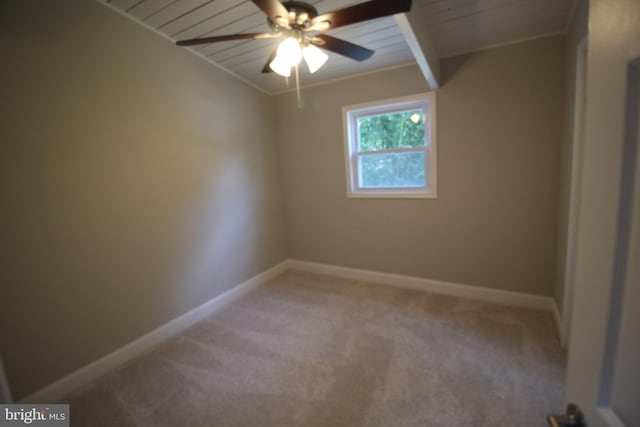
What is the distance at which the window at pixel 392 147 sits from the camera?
2.72 m

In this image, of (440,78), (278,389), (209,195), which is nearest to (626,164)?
(278,389)

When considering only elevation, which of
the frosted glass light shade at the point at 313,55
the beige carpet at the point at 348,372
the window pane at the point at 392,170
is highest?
the frosted glass light shade at the point at 313,55

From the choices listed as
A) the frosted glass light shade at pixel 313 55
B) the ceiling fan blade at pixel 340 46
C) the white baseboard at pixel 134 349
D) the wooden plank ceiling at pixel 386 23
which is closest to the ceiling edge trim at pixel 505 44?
the wooden plank ceiling at pixel 386 23

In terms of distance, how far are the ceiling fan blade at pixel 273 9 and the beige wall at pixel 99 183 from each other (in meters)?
1.48

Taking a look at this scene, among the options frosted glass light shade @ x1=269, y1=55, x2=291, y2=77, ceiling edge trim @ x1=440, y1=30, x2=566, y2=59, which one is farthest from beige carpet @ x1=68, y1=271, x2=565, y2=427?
ceiling edge trim @ x1=440, y1=30, x2=566, y2=59

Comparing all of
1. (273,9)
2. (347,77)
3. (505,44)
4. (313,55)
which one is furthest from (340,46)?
(505,44)

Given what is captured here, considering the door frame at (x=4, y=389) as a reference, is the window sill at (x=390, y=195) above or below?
above

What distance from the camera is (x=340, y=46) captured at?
162cm

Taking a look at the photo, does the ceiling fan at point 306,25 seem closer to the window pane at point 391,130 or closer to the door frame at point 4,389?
the window pane at point 391,130

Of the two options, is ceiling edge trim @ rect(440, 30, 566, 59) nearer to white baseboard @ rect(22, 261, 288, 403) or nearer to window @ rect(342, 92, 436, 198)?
window @ rect(342, 92, 436, 198)

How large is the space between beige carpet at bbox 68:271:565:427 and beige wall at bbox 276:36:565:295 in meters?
0.48

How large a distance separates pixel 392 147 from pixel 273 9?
6.58 feet

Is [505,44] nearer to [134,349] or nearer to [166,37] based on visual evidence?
[166,37]

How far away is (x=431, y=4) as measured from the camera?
70.9 inches
